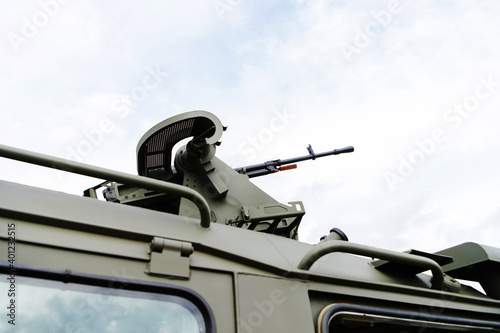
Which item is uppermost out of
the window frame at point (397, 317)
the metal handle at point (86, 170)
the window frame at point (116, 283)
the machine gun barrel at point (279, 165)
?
the machine gun barrel at point (279, 165)

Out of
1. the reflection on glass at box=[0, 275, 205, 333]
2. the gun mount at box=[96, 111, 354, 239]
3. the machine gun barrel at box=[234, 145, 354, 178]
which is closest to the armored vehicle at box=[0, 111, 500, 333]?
the reflection on glass at box=[0, 275, 205, 333]

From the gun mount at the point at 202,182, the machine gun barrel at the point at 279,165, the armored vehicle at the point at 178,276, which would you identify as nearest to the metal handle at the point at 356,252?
the armored vehicle at the point at 178,276

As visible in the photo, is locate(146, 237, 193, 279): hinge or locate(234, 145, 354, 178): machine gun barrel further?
locate(234, 145, 354, 178): machine gun barrel

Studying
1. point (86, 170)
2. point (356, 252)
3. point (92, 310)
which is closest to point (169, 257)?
point (92, 310)

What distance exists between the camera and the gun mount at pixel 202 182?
307 centimetres

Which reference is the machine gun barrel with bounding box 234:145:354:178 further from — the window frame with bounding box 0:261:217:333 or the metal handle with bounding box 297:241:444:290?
the window frame with bounding box 0:261:217:333

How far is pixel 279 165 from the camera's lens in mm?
5105

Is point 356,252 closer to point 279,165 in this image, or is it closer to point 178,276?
point 178,276

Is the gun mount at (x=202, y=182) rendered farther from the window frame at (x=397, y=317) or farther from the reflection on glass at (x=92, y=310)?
the reflection on glass at (x=92, y=310)

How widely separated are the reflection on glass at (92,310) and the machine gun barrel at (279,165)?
9.59 feet

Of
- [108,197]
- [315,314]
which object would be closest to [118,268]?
[315,314]

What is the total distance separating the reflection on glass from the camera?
1.28 meters

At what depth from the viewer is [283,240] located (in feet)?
7.07

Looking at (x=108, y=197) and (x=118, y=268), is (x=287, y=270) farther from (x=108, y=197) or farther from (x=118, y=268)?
(x=108, y=197)
